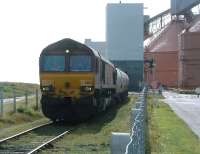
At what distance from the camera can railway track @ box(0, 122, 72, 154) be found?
16891mm

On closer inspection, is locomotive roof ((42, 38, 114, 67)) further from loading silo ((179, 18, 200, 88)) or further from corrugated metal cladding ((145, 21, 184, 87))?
corrugated metal cladding ((145, 21, 184, 87))

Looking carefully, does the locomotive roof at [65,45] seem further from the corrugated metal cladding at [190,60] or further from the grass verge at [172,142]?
the corrugated metal cladding at [190,60]

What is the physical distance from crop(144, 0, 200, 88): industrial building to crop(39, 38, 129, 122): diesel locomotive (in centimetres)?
7937

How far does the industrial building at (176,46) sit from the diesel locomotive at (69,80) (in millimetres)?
79369

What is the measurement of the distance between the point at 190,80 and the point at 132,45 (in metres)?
27.0

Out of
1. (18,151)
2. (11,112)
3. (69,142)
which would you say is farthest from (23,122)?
(18,151)

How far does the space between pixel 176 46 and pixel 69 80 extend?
10072cm

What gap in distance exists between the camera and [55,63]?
27688mm

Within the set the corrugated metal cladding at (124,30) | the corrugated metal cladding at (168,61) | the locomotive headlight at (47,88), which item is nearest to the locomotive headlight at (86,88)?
the locomotive headlight at (47,88)

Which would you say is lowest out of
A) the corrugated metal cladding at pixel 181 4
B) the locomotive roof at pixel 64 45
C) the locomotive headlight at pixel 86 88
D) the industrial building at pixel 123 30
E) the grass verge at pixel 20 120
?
the grass verge at pixel 20 120

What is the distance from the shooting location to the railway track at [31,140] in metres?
16.9

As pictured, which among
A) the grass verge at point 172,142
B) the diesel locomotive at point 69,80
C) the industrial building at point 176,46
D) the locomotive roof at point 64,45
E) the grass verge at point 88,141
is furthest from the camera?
the industrial building at point 176,46

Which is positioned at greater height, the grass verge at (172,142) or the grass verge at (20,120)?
the grass verge at (172,142)

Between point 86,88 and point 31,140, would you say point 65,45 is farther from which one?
point 31,140
